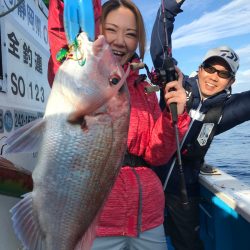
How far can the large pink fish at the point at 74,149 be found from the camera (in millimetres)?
1702

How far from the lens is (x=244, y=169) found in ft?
41.2

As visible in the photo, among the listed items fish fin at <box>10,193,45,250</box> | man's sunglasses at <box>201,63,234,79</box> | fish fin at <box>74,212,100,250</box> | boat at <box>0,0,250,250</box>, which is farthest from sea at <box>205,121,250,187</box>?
fish fin at <box>10,193,45,250</box>

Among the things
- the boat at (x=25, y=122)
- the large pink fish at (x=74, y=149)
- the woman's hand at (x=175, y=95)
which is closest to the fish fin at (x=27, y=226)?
the large pink fish at (x=74, y=149)

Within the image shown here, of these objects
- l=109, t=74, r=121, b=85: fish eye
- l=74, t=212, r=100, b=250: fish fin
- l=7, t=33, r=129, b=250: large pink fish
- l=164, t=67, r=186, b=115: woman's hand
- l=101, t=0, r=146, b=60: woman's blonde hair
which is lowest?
l=74, t=212, r=100, b=250: fish fin

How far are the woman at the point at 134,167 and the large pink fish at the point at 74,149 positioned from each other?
564 millimetres

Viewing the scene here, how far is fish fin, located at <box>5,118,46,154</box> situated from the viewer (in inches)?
65.3

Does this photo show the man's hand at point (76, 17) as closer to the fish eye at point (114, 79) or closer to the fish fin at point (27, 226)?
the fish eye at point (114, 79)

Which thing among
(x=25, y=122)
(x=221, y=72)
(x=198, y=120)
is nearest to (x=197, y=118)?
(x=198, y=120)

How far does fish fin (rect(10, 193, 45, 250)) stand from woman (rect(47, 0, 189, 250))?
65 centimetres

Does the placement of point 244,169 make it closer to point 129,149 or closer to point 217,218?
point 217,218

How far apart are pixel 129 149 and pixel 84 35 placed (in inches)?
38.5

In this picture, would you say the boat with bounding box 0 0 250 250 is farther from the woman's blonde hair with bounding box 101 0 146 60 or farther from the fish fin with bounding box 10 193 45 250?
the woman's blonde hair with bounding box 101 0 146 60

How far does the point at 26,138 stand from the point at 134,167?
972 mm

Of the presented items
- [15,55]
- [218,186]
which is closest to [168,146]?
[15,55]
